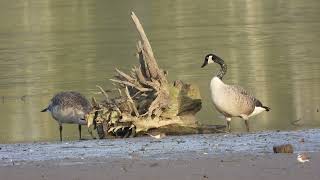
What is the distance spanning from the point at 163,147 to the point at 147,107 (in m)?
2.79

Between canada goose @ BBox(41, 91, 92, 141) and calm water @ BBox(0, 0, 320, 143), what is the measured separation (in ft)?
0.82

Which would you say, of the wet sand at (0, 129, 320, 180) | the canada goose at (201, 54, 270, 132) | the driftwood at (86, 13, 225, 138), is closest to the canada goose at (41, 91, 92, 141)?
the driftwood at (86, 13, 225, 138)

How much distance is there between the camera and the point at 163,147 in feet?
34.3

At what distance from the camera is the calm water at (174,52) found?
1562 cm

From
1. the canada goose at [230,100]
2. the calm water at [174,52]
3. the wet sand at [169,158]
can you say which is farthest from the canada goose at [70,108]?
the wet sand at [169,158]

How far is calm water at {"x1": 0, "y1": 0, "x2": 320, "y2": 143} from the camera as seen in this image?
15617 millimetres

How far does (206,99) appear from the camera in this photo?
652 inches

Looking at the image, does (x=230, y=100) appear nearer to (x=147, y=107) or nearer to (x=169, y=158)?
(x=147, y=107)

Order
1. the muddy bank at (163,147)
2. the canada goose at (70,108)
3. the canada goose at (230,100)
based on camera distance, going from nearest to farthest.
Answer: the muddy bank at (163,147) → the canada goose at (230,100) → the canada goose at (70,108)

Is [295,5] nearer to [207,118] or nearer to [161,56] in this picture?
[161,56]

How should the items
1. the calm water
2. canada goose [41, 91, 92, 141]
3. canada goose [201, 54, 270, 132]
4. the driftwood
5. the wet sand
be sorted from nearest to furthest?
the wet sand
the driftwood
canada goose [201, 54, 270, 132]
canada goose [41, 91, 92, 141]
the calm water

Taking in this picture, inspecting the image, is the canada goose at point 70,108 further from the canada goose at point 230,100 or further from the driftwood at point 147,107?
the canada goose at point 230,100

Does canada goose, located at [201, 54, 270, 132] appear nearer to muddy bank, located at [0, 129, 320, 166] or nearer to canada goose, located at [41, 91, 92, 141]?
muddy bank, located at [0, 129, 320, 166]

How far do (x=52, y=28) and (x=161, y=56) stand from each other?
12078 millimetres
